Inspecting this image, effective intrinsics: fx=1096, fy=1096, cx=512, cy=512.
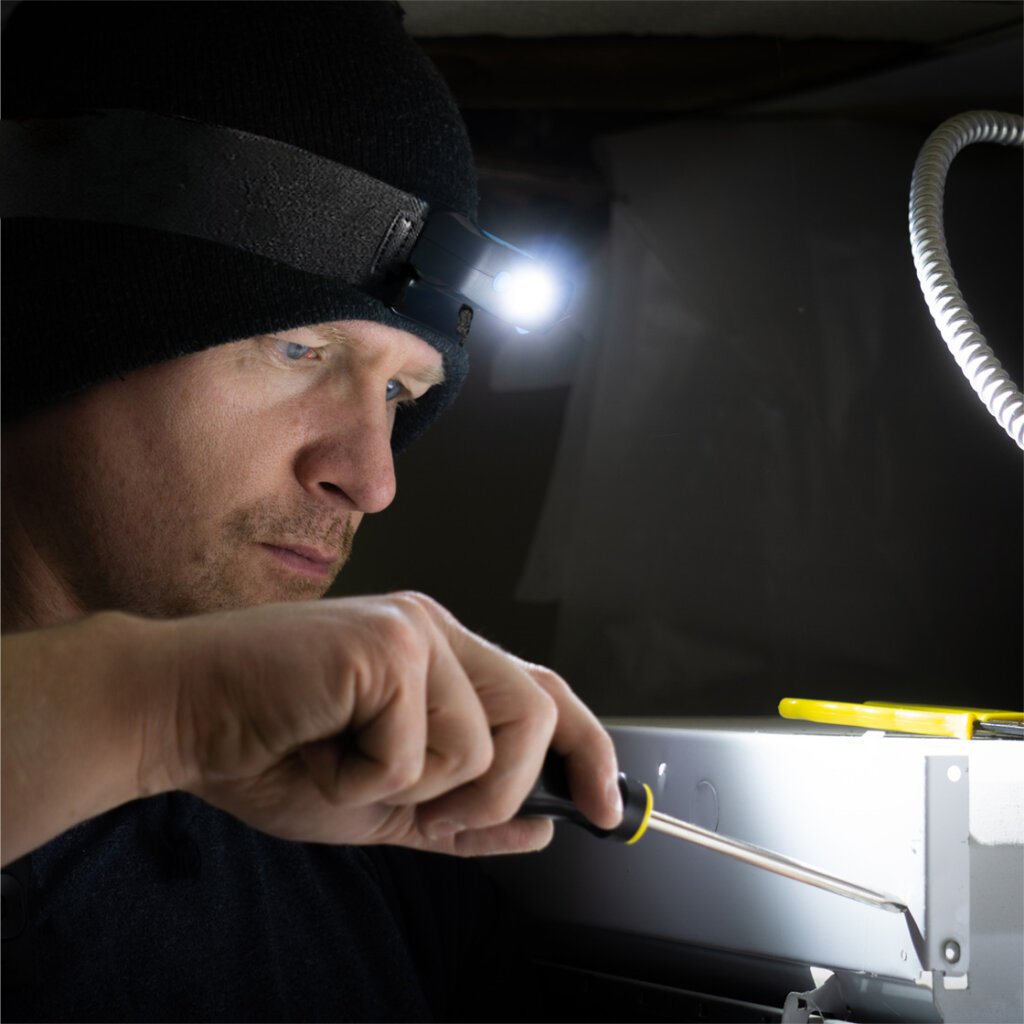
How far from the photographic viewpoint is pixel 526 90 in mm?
1225

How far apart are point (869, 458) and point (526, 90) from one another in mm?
554

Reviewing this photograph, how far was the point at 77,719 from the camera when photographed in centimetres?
43

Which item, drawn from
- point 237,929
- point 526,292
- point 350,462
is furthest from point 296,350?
point 237,929

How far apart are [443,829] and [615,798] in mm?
83

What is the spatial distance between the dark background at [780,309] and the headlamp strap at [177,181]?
403 mm

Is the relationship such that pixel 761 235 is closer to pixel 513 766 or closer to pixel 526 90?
pixel 526 90

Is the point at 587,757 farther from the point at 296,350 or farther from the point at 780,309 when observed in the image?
the point at 780,309

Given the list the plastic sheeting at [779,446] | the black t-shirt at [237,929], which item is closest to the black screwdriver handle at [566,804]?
the black t-shirt at [237,929]

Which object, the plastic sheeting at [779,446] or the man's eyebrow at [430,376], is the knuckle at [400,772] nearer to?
the man's eyebrow at [430,376]

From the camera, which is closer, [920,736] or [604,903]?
[920,736]

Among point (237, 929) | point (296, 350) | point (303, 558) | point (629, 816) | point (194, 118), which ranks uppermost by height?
point (194, 118)

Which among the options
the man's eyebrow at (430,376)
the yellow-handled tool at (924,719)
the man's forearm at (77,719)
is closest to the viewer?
the man's forearm at (77,719)

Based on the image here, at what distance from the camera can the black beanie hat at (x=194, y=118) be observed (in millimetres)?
839

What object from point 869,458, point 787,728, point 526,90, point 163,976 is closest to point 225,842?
point 163,976
